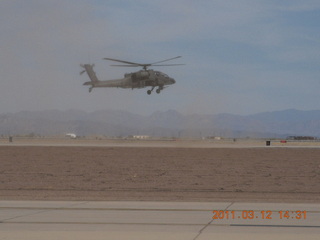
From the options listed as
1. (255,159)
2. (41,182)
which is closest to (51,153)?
(255,159)

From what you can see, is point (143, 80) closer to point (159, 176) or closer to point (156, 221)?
point (159, 176)

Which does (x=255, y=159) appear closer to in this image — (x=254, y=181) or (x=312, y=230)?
(x=254, y=181)

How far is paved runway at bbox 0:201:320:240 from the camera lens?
1672cm

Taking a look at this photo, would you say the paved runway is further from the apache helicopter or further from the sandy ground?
the apache helicopter

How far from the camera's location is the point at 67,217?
789 inches

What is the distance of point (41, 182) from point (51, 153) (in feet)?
87.3
